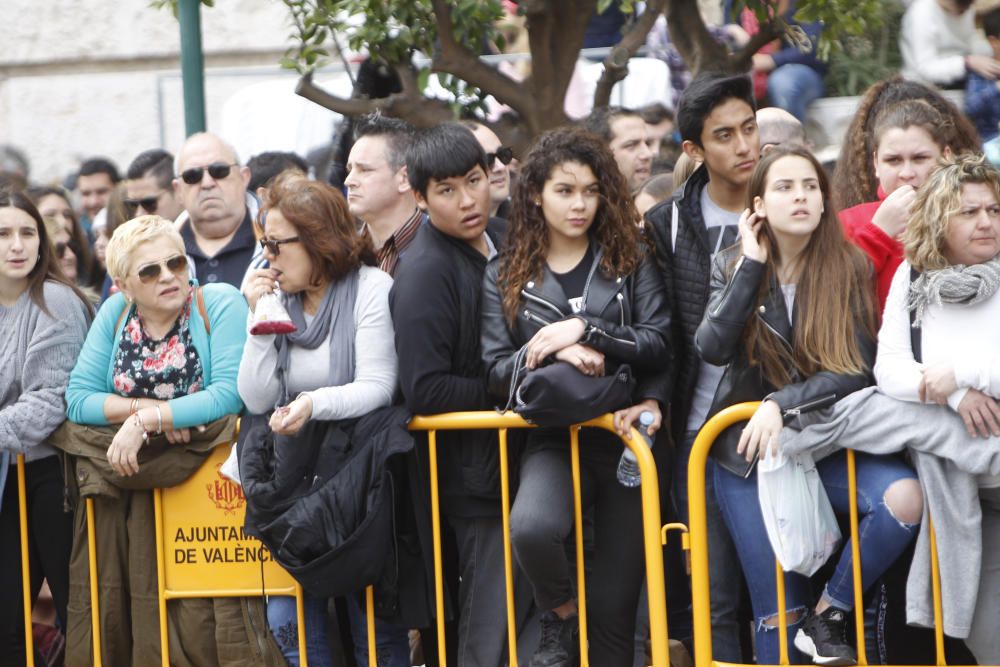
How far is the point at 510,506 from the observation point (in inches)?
209

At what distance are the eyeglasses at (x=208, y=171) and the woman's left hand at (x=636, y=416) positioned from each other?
2.52 meters

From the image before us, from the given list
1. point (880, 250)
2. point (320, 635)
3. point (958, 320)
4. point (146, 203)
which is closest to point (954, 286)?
point (958, 320)

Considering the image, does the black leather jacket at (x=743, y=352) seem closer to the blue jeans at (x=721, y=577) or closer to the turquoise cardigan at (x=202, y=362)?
the blue jeans at (x=721, y=577)

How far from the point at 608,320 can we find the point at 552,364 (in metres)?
0.27

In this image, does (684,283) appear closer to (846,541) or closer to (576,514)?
(576,514)

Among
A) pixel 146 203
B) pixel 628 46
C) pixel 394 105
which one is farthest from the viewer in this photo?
pixel 146 203

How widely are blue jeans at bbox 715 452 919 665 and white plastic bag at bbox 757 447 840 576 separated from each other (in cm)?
9

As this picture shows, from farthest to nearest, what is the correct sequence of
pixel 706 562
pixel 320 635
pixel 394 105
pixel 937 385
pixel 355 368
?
pixel 394 105
pixel 320 635
pixel 355 368
pixel 706 562
pixel 937 385

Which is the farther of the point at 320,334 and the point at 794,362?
the point at 320,334

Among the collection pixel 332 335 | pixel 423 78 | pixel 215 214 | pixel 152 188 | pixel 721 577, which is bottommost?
pixel 721 577

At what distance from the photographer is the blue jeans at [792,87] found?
9.04m

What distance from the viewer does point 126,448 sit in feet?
17.9

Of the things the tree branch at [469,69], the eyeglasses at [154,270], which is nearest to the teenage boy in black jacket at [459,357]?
the eyeglasses at [154,270]

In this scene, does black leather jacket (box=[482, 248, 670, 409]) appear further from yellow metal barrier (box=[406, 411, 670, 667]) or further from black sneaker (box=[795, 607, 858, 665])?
black sneaker (box=[795, 607, 858, 665])
